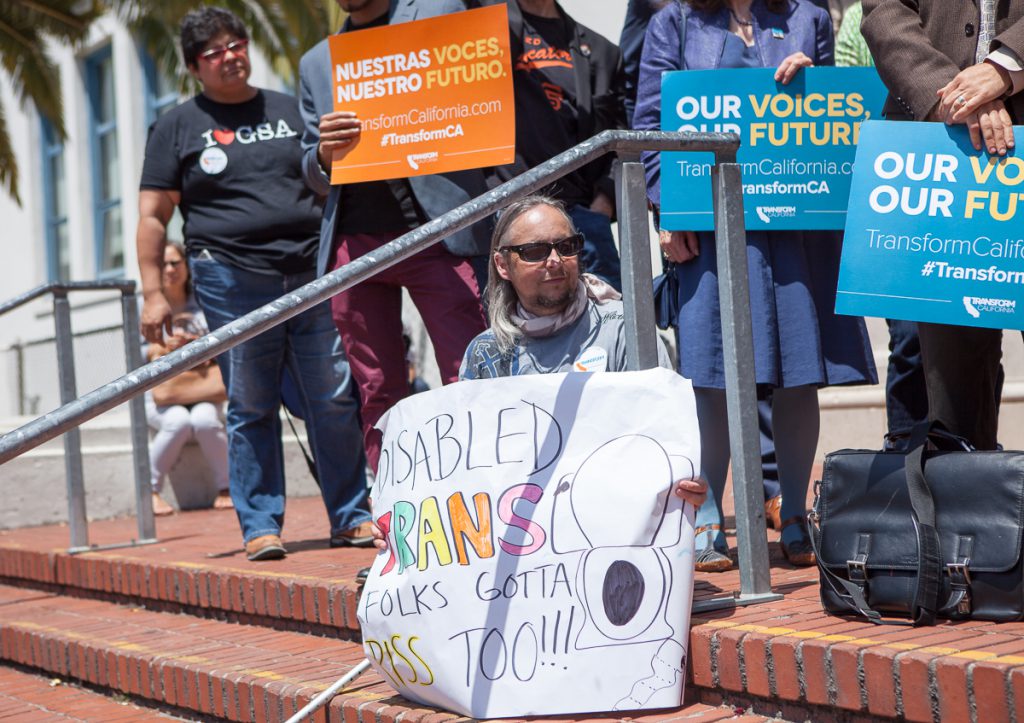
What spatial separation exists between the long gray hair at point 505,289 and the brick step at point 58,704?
1810 millimetres

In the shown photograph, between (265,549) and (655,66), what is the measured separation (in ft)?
7.64

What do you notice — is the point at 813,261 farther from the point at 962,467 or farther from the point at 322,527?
the point at 322,527

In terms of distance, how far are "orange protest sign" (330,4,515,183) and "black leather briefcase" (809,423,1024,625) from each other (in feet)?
5.27

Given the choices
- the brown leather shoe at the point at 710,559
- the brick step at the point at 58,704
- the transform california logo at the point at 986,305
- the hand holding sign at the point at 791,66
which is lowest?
the brick step at the point at 58,704

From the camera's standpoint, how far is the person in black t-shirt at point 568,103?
4.65 metres

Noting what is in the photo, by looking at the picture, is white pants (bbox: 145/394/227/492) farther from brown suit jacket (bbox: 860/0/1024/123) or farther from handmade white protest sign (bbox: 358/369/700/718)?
brown suit jacket (bbox: 860/0/1024/123)

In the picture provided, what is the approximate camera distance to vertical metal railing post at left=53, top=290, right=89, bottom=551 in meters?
6.26

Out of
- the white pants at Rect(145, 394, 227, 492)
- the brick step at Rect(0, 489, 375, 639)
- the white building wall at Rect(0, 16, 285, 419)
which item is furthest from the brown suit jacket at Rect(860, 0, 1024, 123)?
the white building wall at Rect(0, 16, 285, 419)

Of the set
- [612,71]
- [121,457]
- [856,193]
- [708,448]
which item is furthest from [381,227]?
[121,457]

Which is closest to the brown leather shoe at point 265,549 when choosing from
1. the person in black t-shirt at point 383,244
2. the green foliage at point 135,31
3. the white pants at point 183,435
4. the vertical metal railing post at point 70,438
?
the person in black t-shirt at point 383,244

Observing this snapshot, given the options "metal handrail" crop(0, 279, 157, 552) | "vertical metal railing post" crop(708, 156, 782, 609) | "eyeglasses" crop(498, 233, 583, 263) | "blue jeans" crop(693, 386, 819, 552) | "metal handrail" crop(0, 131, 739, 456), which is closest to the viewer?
"metal handrail" crop(0, 131, 739, 456)

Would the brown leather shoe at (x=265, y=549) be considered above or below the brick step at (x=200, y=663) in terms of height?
above

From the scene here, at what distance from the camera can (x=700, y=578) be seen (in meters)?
3.85

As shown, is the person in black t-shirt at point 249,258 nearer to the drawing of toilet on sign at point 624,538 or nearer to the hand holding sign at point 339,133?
the hand holding sign at point 339,133
